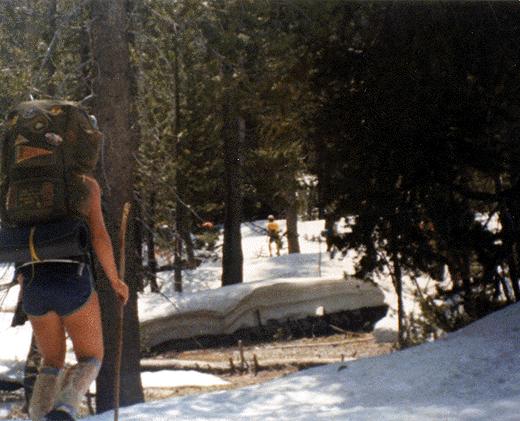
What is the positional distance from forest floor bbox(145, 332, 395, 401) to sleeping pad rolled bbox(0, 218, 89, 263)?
30.0 feet

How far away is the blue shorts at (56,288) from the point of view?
531 cm

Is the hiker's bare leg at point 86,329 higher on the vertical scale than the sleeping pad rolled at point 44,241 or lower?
lower

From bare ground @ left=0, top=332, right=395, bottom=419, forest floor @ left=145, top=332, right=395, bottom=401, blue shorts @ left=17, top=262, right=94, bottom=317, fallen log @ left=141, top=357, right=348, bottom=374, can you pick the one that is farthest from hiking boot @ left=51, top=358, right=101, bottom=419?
fallen log @ left=141, top=357, right=348, bottom=374

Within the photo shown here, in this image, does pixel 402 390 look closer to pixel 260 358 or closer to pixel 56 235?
pixel 56 235

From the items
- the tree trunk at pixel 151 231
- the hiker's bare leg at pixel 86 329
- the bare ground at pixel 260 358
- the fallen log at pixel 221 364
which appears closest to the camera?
the hiker's bare leg at pixel 86 329

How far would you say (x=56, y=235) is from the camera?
5.27 metres

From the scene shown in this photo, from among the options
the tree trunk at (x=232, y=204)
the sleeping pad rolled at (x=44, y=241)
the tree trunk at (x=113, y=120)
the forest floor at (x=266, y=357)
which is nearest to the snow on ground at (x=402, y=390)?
the sleeping pad rolled at (x=44, y=241)

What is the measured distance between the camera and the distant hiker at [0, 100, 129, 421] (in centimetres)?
531

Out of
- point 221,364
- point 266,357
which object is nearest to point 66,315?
point 221,364

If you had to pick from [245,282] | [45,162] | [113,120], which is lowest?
[245,282]

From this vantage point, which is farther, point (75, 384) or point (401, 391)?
point (401, 391)

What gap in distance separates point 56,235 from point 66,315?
0.42 metres

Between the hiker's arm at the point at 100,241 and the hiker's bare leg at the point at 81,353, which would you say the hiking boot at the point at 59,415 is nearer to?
the hiker's bare leg at the point at 81,353

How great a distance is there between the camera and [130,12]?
36.5 feet
